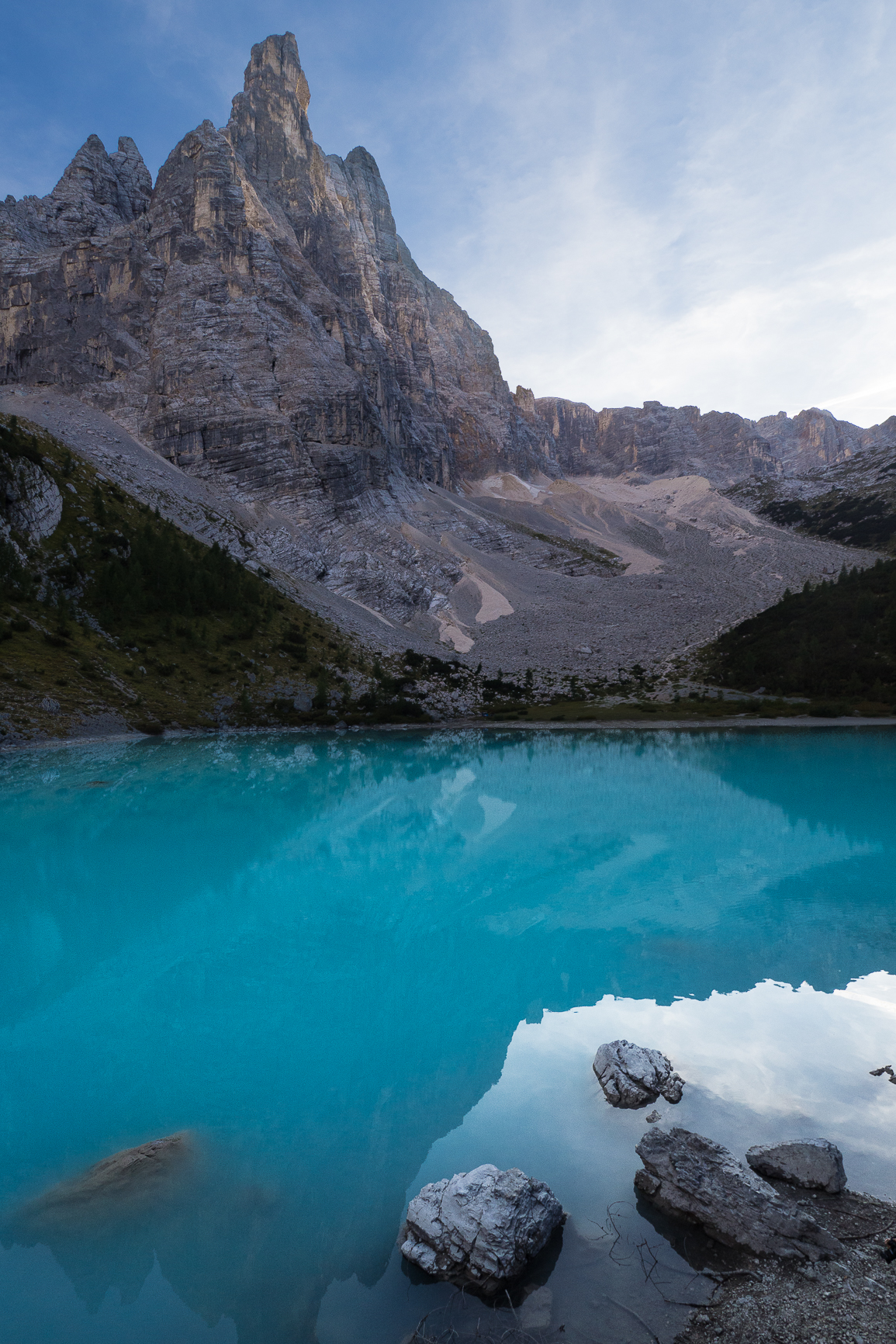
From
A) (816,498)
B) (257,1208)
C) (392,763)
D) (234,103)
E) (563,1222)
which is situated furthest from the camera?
(816,498)

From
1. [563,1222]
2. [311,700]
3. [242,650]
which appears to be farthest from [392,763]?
[563,1222]

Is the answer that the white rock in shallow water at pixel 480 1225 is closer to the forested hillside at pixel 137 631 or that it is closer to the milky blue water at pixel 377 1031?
the milky blue water at pixel 377 1031

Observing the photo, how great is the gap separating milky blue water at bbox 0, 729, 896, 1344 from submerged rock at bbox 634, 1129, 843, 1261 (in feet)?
1.57

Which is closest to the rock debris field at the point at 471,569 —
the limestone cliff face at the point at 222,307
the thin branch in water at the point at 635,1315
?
the limestone cliff face at the point at 222,307

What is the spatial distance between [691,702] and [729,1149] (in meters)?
80.7

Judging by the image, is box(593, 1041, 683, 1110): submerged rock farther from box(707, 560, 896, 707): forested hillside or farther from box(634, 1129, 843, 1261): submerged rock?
box(707, 560, 896, 707): forested hillside

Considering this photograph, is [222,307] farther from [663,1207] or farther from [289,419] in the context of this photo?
[663,1207]

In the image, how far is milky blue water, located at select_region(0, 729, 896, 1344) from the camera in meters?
6.66

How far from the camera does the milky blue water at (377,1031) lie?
6.66 m

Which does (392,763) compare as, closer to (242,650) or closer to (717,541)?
(242,650)

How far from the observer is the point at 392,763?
51406 millimetres

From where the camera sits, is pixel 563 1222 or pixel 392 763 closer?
pixel 563 1222

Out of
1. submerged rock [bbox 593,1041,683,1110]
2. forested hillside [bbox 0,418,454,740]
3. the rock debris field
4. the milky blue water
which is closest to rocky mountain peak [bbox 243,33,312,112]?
the rock debris field

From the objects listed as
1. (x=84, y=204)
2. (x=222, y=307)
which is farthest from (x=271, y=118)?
(x=222, y=307)
